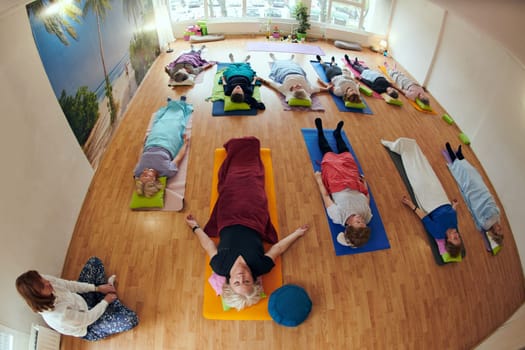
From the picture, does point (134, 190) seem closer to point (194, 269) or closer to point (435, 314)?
point (194, 269)

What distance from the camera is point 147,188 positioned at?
3176 millimetres

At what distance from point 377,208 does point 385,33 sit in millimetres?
5137

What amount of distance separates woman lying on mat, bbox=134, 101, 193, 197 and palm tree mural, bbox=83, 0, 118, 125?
1.71 feet

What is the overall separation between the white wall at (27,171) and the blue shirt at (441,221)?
3489 mm

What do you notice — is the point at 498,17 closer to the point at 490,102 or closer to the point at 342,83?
the point at 490,102

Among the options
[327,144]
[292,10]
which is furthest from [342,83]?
[292,10]

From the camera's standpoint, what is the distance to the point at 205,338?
2432mm

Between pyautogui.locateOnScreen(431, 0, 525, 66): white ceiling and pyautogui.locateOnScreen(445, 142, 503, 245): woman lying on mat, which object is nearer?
pyautogui.locateOnScreen(431, 0, 525, 66): white ceiling

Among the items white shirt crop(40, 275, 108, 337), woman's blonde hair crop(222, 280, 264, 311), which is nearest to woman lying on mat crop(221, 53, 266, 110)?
woman's blonde hair crop(222, 280, 264, 311)

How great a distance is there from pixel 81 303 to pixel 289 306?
1531mm

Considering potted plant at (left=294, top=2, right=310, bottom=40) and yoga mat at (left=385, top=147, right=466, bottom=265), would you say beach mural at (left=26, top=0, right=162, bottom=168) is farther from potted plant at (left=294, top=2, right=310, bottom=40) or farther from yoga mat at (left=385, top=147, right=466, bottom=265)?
yoga mat at (left=385, top=147, right=466, bottom=265)

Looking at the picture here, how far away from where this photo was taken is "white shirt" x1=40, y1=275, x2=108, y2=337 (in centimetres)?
203

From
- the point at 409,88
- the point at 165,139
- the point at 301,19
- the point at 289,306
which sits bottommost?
the point at 289,306

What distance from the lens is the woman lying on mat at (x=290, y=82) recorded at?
4842mm
